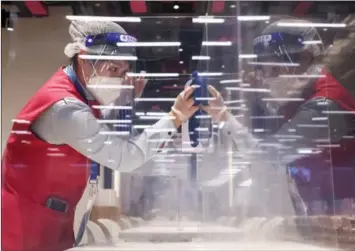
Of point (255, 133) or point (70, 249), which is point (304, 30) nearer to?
point (255, 133)

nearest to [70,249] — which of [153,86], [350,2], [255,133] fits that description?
[153,86]

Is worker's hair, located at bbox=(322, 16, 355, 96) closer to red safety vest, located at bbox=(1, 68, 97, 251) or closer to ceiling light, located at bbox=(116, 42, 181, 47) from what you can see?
ceiling light, located at bbox=(116, 42, 181, 47)

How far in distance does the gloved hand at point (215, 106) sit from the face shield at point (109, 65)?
29cm

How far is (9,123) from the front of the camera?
1647 millimetres

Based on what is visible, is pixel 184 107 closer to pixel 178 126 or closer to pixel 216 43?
pixel 178 126

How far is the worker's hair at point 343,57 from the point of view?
180 centimetres

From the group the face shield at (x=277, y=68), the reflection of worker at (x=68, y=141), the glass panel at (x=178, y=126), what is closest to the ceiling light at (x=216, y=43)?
the glass panel at (x=178, y=126)

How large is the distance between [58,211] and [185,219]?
0.46 m

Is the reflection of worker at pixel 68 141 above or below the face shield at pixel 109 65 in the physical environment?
below

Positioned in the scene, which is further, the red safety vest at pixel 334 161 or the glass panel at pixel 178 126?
the red safety vest at pixel 334 161

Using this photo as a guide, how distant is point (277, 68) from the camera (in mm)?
1753

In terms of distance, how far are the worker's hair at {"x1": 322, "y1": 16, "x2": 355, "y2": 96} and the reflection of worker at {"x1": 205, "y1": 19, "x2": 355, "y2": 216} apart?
1.0 inches

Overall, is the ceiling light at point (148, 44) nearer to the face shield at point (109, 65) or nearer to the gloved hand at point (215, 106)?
the face shield at point (109, 65)

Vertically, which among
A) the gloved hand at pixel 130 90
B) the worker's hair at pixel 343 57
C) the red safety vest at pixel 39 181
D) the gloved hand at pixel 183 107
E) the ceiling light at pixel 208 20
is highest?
the ceiling light at pixel 208 20
